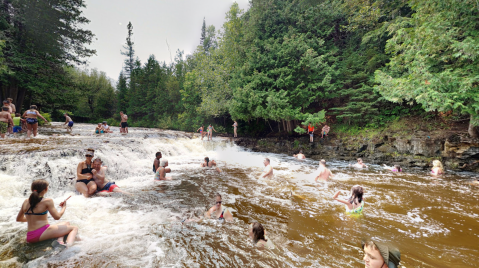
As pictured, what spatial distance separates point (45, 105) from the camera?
19688 mm

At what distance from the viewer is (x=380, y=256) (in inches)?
81.7

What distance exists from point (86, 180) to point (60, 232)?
2836 millimetres

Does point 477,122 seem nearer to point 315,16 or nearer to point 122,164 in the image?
point 315,16

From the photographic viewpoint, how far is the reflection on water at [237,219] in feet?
10.4

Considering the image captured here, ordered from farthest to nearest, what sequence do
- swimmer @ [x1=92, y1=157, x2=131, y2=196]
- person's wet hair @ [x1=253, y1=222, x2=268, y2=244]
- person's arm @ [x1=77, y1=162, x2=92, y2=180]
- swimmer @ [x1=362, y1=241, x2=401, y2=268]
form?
swimmer @ [x1=92, y1=157, x2=131, y2=196]
person's arm @ [x1=77, y1=162, x2=92, y2=180]
person's wet hair @ [x1=253, y1=222, x2=268, y2=244]
swimmer @ [x1=362, y1=241, x2=401, y2=268]

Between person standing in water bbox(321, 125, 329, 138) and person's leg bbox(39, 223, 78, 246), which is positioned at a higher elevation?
person standing in water bbox(321, 125, 329, 138)

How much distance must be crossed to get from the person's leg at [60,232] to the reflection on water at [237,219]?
0.13 meters

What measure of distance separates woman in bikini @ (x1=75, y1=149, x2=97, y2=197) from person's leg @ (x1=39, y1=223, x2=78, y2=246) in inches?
98.6

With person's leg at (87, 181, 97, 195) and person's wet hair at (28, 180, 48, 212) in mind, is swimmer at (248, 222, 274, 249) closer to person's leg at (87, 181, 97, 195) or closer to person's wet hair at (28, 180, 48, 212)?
person's wet hair at (28, 180, 48, 212)

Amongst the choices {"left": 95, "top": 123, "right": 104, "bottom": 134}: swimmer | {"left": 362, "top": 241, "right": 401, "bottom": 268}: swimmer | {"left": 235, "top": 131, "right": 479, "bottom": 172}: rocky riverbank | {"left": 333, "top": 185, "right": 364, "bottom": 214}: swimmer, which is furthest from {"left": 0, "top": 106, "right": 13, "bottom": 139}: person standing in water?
{"left": 235, "top": 131, "right": 479, "bottom": 172}: rocky riverbank

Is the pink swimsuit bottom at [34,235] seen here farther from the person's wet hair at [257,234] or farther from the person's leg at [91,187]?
the person's wet hair at [257,234]

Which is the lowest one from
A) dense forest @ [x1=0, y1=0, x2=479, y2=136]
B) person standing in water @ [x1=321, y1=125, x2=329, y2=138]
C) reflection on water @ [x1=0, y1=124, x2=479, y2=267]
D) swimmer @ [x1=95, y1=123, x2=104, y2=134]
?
reflection on water @ [x1=0, y1=124, x2=479, y2=267]

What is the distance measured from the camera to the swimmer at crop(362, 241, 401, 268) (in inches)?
75.2

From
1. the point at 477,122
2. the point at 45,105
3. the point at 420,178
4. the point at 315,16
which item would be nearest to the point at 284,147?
the point at 420,178
